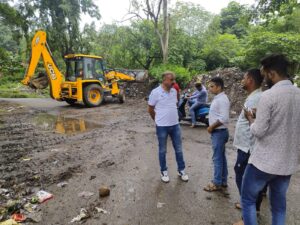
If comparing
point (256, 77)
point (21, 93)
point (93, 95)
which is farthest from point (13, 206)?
point (21, 93)

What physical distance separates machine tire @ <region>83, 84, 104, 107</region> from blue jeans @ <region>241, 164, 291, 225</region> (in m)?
10.7

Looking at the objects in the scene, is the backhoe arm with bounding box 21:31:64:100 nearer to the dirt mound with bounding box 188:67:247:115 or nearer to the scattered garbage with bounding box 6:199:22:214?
the dirt mound with bounding box 188:67:247:115

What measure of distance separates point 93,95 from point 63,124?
4167 mm

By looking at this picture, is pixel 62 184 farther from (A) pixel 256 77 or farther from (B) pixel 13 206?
(A) pixel 256 77

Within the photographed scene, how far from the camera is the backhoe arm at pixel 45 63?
11602mm

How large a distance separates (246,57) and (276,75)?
10.7 m

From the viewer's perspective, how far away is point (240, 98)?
11.1m

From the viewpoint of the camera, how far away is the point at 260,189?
223 centimetres

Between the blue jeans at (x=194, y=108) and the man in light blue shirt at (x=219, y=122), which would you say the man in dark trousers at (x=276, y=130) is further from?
the blue jeans at (x=194, y=108)

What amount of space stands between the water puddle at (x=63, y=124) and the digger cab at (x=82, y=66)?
282 cm

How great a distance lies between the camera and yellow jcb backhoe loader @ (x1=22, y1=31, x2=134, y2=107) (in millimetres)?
11672

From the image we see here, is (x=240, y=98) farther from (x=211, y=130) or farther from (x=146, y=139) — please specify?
(x=211, y=130)

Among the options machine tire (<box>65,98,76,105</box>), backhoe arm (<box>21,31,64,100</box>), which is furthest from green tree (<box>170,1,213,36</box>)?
backhoe arm (<box>21,31,64,100</box>)

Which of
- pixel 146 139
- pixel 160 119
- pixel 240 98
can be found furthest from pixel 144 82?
pixel 160 119
